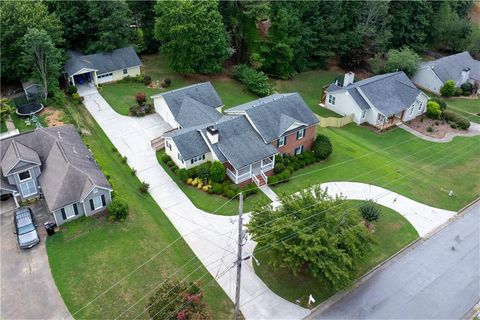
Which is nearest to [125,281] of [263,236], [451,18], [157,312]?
[157,312]

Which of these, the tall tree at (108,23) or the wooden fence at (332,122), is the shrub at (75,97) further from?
the wooden fence at (332,122)

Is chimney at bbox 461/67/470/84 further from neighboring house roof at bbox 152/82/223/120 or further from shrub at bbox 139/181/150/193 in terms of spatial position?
shrub at bbox 139/181/150/193

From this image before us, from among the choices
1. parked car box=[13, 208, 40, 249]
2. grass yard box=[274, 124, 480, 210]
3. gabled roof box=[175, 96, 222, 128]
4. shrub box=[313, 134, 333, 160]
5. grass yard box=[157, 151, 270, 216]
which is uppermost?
gabled roof box=[175, 96, 222, 128]

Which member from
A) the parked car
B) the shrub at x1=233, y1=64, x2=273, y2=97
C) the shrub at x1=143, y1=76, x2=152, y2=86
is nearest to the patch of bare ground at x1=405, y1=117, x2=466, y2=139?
the shrub at x1=233, y1=64, x2=273, y2=97

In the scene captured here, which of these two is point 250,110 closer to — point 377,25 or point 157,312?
point 157,312

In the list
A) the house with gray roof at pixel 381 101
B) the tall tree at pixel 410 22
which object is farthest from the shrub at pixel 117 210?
the tall tree at pixel 410 22
